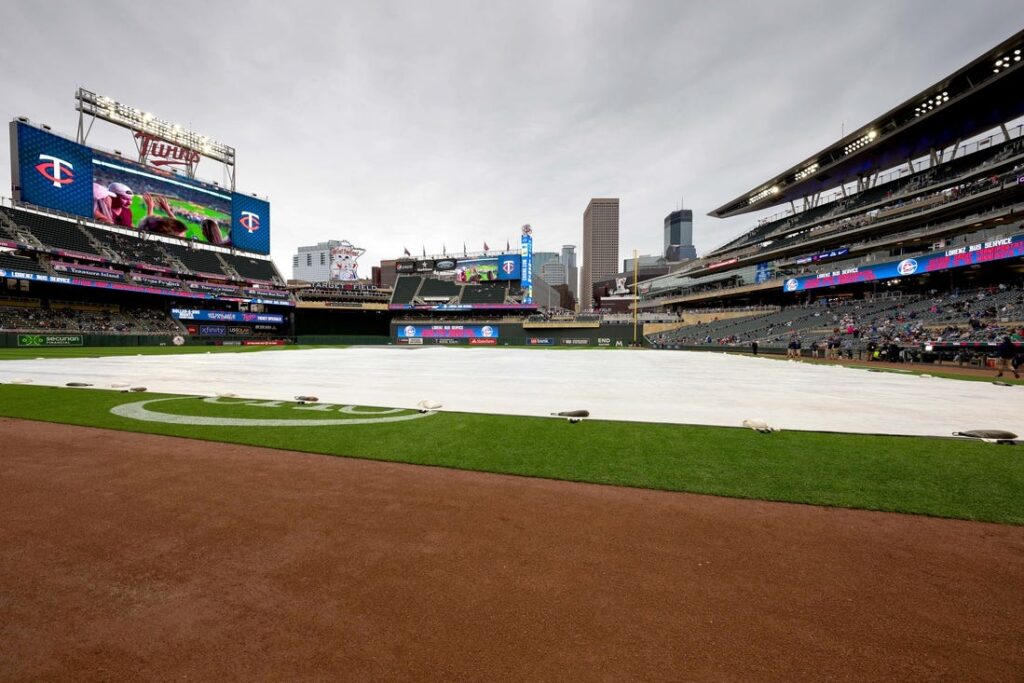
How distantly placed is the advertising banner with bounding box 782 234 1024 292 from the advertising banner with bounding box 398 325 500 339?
132 ft

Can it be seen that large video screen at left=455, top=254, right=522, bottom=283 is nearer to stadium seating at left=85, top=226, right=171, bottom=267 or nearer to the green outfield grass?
stadium seating at left=85, top=226, right=171, bottom=267

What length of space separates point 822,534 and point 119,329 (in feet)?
197

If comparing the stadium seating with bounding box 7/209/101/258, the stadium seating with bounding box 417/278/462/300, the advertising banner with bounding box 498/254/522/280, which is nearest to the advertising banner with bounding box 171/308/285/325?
the stadium seating with bounding box 7/209/101/258

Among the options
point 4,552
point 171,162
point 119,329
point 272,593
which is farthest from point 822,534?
point 171,162

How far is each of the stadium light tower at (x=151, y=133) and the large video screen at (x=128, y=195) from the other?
2.25 metres

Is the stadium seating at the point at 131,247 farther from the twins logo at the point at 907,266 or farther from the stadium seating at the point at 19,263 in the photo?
the twins logo at the point at 907,266

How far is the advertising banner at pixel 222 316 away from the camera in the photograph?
51.9m

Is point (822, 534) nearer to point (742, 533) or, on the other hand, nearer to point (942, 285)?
point (742, 533)

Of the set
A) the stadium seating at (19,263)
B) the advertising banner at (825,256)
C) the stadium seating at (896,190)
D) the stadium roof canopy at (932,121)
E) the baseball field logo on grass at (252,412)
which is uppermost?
the stadium roof canopy at (932,121)

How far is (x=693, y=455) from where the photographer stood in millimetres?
5094

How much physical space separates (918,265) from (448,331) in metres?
54.8

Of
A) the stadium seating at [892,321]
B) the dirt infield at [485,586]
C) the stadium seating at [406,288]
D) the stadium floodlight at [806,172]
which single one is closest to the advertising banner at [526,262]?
the stadium seating at [406,288]

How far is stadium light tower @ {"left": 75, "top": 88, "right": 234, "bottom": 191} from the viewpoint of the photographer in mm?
45344

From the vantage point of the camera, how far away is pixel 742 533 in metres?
3.22
